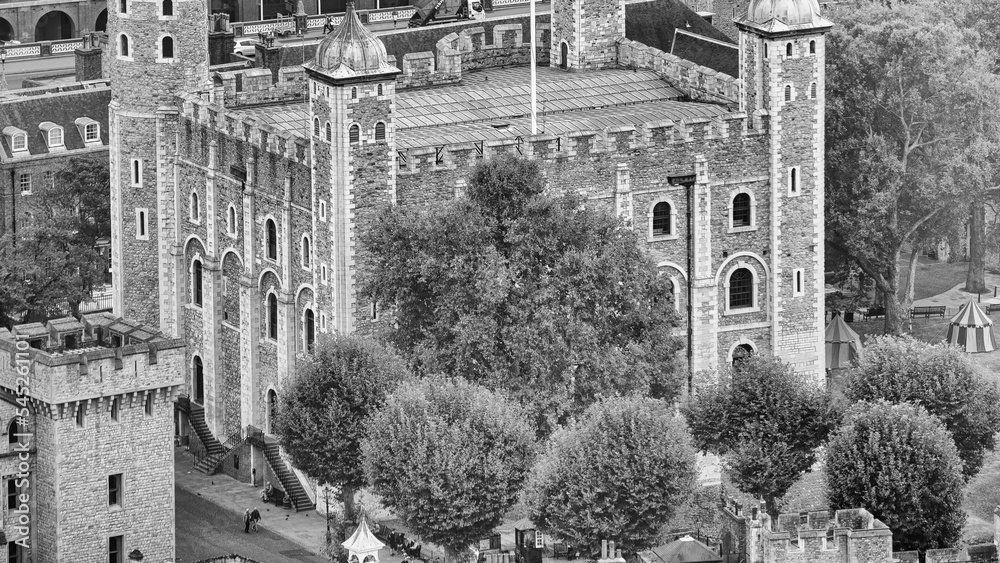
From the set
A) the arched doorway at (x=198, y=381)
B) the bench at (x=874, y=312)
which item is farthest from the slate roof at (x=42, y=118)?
the bench at (x=874, y=312)

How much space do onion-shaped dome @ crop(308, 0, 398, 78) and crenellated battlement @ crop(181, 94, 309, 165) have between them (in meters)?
5.68

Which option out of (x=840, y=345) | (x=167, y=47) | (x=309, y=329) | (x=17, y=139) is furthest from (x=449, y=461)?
(x=17, y=139)

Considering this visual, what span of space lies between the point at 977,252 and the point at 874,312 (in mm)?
7529

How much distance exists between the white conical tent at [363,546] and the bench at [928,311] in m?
51.9

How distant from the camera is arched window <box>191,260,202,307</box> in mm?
180500

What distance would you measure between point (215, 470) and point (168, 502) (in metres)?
18.9

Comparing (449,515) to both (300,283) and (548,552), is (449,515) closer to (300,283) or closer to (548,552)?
(548,552)

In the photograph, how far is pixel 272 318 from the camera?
6900 inches

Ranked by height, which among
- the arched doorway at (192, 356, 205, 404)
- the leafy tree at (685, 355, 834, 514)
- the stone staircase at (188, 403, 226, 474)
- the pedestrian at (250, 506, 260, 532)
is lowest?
the pedestrian at (250, 506, 260, 532)

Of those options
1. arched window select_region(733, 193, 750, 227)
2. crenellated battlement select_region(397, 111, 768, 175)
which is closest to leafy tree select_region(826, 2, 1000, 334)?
arched window select_region(733, 193, 750, 227)

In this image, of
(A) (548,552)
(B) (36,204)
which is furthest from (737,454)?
(B) (36,204)

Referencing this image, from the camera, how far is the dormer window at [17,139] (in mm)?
197000

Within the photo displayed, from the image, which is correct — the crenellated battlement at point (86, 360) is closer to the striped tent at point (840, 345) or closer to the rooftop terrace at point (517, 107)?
the rooftop terrace at point (517, 107)

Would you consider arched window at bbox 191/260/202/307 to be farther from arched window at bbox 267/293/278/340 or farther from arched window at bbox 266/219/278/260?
arched window at bbox 266/219/278/260
